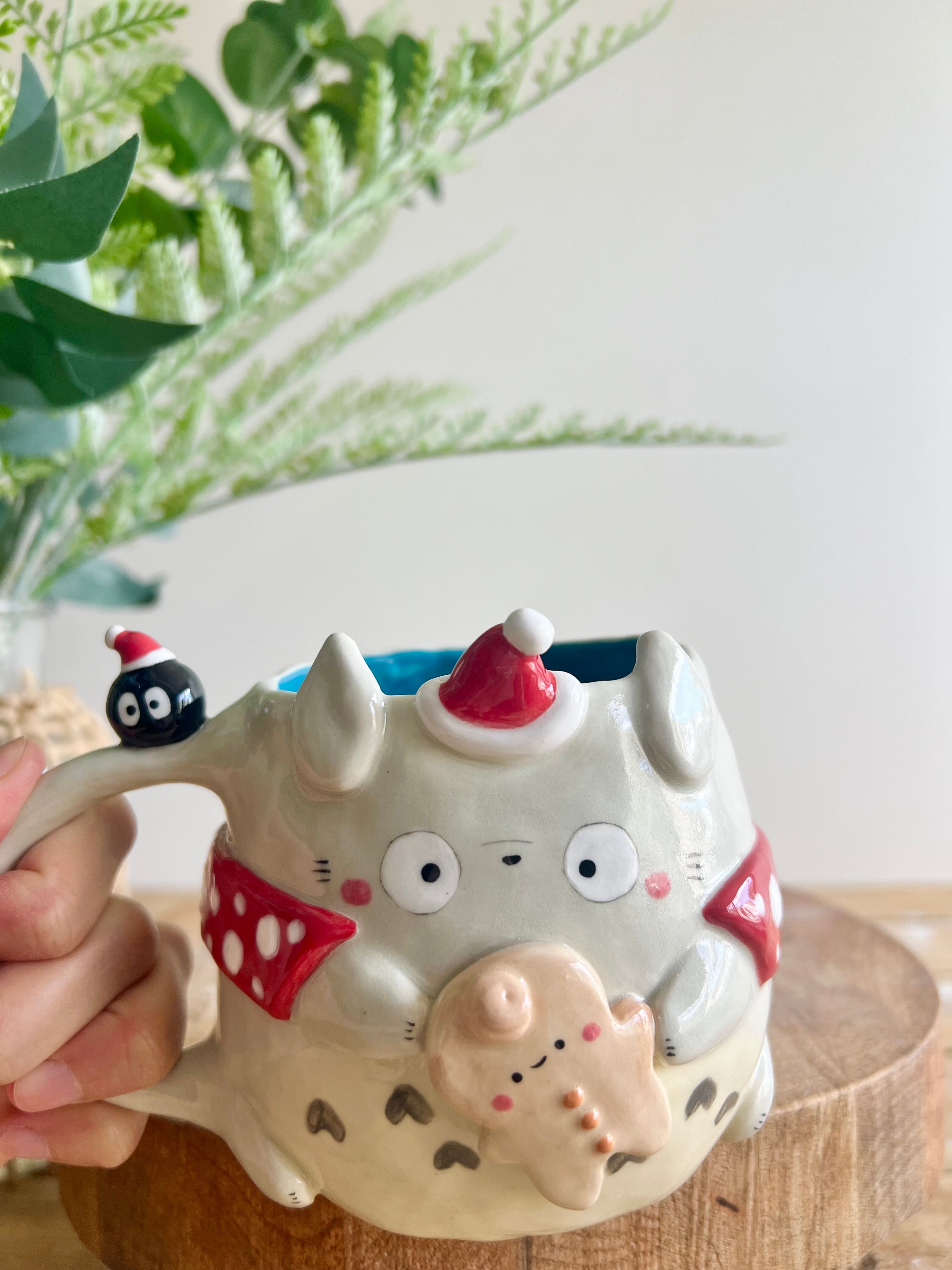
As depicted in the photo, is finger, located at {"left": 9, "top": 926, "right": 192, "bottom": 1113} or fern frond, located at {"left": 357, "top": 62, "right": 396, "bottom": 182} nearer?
finger, located at {"left": 9, "top": 926, "right": 192, "bottom": 1113}

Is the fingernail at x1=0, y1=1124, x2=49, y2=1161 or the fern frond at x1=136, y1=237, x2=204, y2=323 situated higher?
the fern frond at x1=136, y1=237, x2=204, y2=323

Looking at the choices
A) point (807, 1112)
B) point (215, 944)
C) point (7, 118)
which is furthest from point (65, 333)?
point (807, 1112)

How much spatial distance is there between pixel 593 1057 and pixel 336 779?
12 centimetres

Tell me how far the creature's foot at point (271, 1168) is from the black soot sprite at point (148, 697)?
0.14m

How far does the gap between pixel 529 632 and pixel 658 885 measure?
95mm

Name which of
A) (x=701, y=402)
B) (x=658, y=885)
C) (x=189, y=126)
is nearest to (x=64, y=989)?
(x=658, y=885)

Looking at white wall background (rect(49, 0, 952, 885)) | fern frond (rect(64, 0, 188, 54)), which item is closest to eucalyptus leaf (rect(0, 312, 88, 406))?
fern frond (rect(64, 0, 188, 54))

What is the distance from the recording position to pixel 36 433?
1.68 feet

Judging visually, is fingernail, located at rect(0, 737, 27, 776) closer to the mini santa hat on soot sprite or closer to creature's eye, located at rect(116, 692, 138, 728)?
creature's eye, located at rect(116, 692, 138, 728)

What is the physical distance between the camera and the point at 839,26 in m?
1.00

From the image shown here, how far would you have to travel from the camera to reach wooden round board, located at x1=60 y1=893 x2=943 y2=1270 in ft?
1.42

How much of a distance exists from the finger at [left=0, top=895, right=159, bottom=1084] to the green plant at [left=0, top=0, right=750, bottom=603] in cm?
21

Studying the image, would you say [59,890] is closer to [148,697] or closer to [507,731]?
[148,697]

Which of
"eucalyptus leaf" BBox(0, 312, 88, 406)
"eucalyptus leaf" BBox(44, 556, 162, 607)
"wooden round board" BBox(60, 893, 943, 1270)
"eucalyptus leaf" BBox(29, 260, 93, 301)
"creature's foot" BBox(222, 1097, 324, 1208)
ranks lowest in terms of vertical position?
"wooden round board" BBox(60, 893, 943, 1270)
